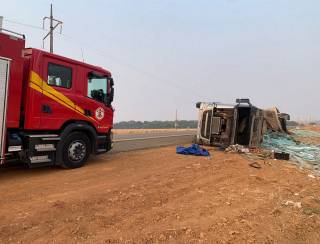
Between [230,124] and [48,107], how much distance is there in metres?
10.2

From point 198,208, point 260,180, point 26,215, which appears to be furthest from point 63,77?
point 260,180

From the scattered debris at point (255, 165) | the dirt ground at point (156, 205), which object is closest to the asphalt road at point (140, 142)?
the dirt ground at point (156, 205)

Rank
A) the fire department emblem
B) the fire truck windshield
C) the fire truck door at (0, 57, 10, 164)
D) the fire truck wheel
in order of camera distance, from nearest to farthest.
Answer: the fire truck door at (0, 57, 10, 164) → the fire truck wheel → the fire truck windshield → the fire department emblem

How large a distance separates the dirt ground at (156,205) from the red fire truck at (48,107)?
60cm

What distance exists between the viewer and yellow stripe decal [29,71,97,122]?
883 cm

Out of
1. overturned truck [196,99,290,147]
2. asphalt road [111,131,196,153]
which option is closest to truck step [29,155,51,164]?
asphalt road [111,131,196,153]

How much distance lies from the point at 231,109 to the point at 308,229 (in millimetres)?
11750

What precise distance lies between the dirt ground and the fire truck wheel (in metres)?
0.31

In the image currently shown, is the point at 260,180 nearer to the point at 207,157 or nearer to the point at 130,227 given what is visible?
the point at 207,157

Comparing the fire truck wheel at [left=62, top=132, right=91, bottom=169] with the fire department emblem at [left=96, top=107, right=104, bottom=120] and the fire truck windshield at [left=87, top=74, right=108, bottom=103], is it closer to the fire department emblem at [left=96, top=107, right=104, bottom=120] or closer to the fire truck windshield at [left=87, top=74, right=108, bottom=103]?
the fire department emblem at [left=96, top=107, right=104, bottom=120]

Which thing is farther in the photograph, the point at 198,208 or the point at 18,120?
the point at 18,120

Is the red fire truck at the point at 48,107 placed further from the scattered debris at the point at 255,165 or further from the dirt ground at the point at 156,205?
the scattered debris at the point at 255,165

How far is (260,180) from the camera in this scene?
9.37 metres

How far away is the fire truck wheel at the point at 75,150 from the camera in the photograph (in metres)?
9.78
